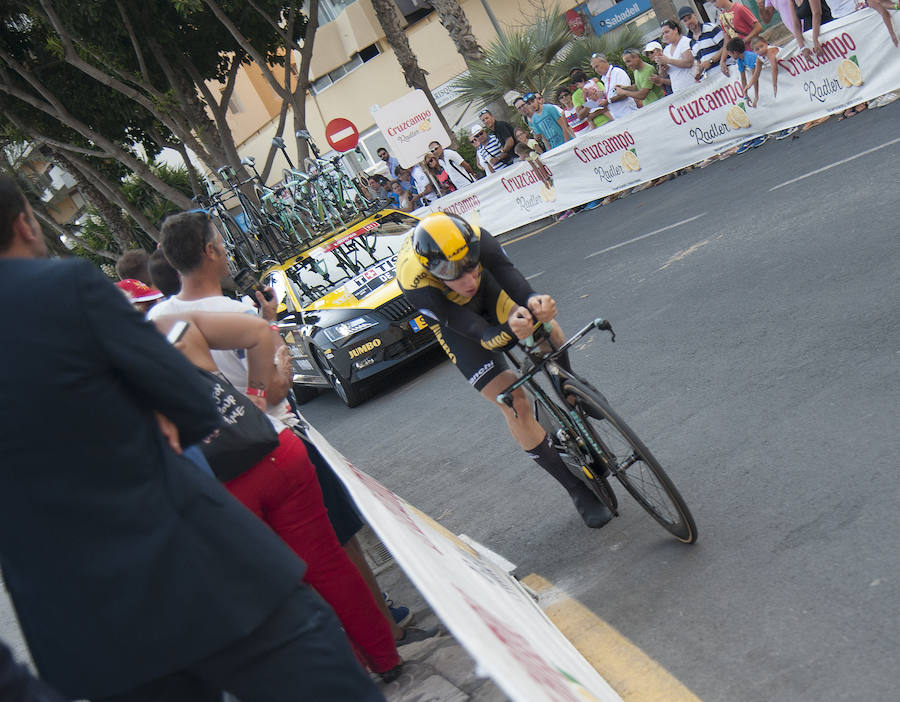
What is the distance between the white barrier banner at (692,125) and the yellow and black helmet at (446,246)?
9860 millimetres

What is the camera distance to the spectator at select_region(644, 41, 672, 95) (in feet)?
51.0

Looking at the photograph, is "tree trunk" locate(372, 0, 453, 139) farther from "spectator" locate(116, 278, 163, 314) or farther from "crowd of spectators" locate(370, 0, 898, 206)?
"spectator" locate(116, 278, 163, 314)

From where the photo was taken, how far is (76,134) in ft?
77.9

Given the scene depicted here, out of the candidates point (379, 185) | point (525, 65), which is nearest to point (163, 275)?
point (379, 185)

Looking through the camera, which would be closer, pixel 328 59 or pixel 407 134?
pixel 407 134

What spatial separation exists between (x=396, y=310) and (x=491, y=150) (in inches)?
367

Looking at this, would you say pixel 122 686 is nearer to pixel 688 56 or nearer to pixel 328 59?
pixel 688 56

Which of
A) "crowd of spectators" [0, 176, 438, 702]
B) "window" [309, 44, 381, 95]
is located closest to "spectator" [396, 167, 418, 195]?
"crowd of spectators" [0, 176, 438, 702]

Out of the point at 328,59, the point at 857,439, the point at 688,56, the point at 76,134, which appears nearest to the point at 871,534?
the point at 857,439

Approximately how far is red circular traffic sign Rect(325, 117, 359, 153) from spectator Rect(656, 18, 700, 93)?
718 centimetres

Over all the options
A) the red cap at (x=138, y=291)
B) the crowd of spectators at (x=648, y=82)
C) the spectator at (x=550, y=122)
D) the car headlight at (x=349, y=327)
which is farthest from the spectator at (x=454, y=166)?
the red cap at (x=138, y=291)

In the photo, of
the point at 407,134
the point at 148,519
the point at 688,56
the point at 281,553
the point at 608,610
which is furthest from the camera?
the point at 407,134

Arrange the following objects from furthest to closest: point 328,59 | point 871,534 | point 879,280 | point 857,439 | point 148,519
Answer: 1. point 328,59
2. point 879,280
3. point 857,439
4. point 871,534
5. point 148,519

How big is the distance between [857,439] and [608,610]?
61.4 inches
